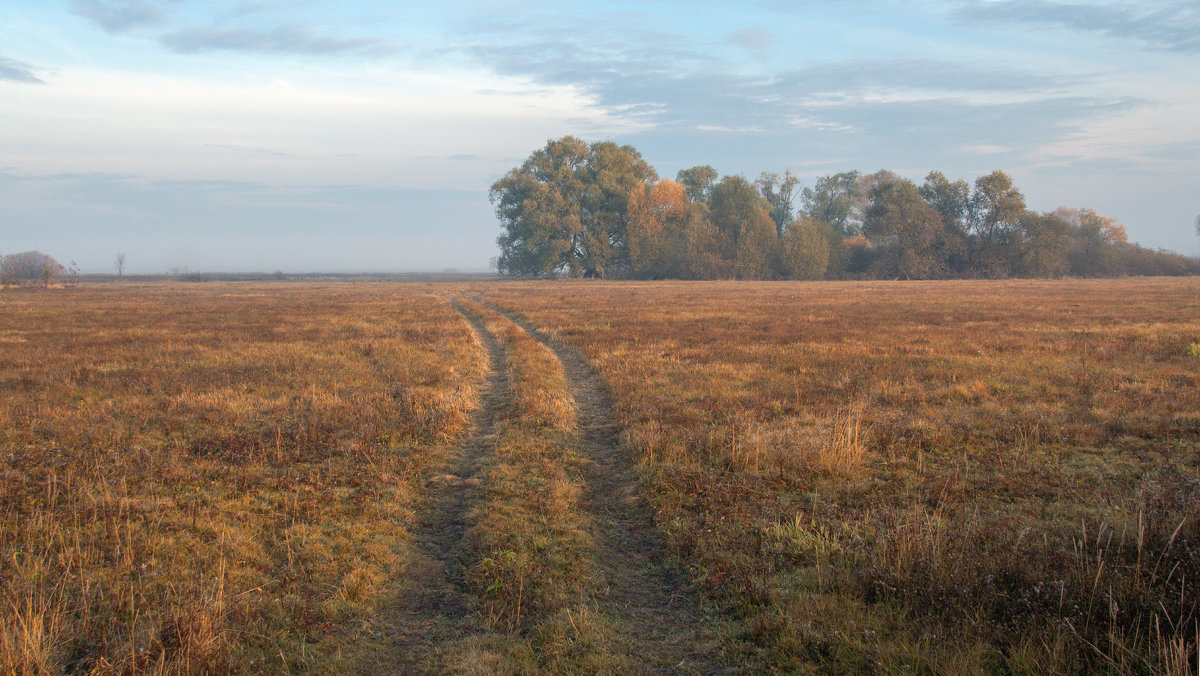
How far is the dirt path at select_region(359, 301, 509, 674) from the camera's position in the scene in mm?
4602

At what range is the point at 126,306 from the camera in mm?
40031

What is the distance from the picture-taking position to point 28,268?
83000 millimetres

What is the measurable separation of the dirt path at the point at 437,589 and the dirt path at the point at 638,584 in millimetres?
1266

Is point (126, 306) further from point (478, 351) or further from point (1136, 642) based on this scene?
point (1136, 642)

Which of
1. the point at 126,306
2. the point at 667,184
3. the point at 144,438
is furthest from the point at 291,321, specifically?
the point at 667,184

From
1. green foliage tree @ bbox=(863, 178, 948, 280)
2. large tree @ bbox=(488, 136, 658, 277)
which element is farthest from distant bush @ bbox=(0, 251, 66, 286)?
green foliage tree @ bbox=(863, 178, 948, 280)

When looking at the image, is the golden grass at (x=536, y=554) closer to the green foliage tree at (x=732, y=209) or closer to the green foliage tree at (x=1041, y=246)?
the green foliage tree at (x=732, y=209)

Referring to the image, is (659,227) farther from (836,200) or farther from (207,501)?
(207,501)

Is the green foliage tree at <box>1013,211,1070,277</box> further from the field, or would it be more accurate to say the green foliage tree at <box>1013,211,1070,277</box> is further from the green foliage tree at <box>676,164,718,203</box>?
the field

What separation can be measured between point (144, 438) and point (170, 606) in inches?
256

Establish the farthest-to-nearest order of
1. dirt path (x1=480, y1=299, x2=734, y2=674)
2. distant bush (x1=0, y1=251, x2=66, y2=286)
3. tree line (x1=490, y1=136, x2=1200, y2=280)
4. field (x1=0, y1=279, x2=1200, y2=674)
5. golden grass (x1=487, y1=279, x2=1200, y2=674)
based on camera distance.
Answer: tree line (x1=490, y1=136, x2=1200, y2=280), distant bush (x1=0, y1=251, x2=66, y2=286), dirt path (x1=480, y1=299, x2=734, y2=674), field (x1=0, y1=279, x2=1200, y2=674), golden grass (x1=487, y1=279, x2=1200, y2=674)

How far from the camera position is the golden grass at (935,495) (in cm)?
428

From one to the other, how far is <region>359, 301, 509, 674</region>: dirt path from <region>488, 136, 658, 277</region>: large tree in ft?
237

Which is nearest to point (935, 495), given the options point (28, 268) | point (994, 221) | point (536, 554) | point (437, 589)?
point (536, 554)
